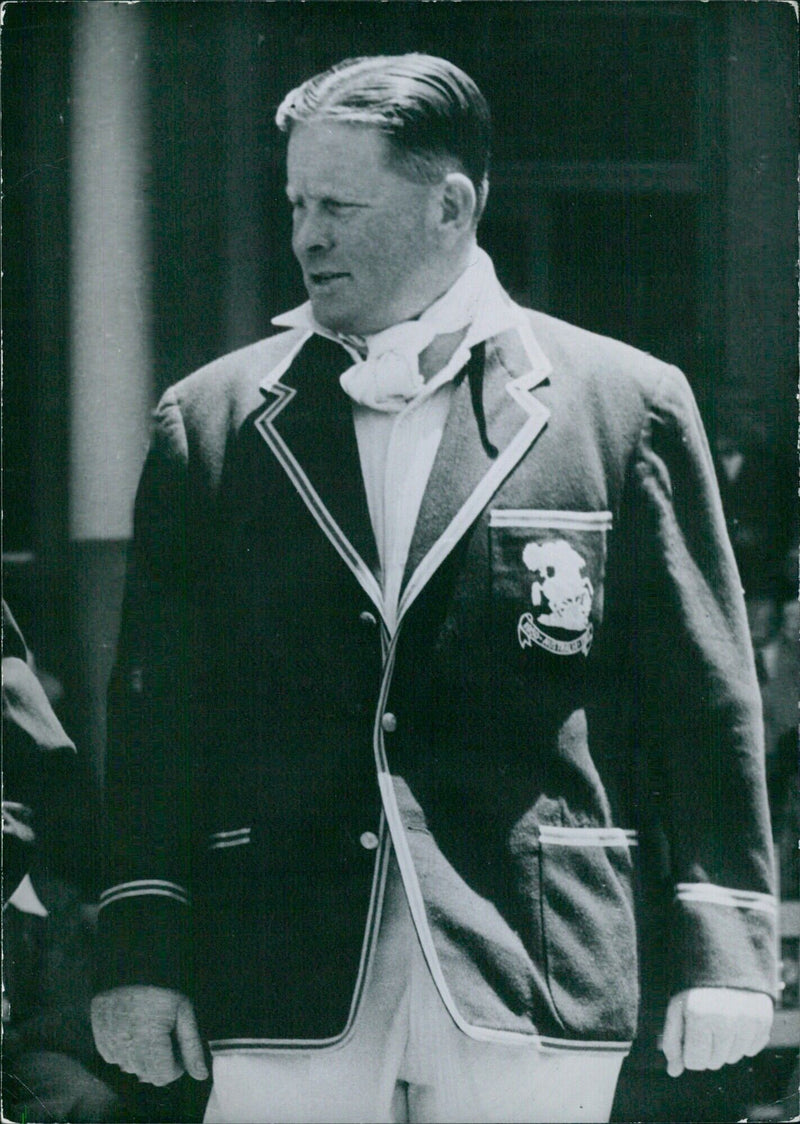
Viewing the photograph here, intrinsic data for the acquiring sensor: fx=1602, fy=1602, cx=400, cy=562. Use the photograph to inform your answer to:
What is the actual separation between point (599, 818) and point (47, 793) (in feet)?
4.42

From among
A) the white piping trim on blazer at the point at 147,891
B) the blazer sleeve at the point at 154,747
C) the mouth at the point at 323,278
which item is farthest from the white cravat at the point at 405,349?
the white piping trim on blazer at the point at 147,891

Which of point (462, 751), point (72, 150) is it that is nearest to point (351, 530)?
point (462, 751)

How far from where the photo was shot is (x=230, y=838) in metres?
3.79

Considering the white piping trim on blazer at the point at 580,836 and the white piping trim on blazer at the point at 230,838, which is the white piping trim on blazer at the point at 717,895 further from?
the white piping trim on blazer at the point at 230,838

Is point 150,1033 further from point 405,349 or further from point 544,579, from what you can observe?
point 405,349

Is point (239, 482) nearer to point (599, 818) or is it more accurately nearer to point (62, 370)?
point (62, 370)

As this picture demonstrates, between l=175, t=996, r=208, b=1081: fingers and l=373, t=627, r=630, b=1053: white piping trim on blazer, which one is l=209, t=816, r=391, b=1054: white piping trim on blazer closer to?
l=373, t=627, r=630, b=1053: white piping trim on blazer

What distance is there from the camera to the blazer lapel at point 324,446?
3.73m

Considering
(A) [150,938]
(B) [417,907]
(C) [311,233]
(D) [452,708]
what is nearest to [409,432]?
(C) [311,233]

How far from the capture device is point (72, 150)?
3.91 metres

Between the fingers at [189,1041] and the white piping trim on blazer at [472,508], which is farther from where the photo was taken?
the fingers at [189,1041]

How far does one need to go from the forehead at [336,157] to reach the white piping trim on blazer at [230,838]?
60.4 inches

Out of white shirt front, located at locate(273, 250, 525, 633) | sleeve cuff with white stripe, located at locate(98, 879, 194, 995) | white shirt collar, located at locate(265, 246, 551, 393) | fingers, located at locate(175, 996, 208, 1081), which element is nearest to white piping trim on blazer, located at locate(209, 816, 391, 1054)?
fingers, located at locate(175, 996, 208, 1081)

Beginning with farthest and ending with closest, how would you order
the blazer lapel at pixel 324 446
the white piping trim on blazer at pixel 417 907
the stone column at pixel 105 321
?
the stone column at pixel 105 321 < the blazer lapel at pixel 324 446 < the white piping trim on blazer at pixel 417 907
